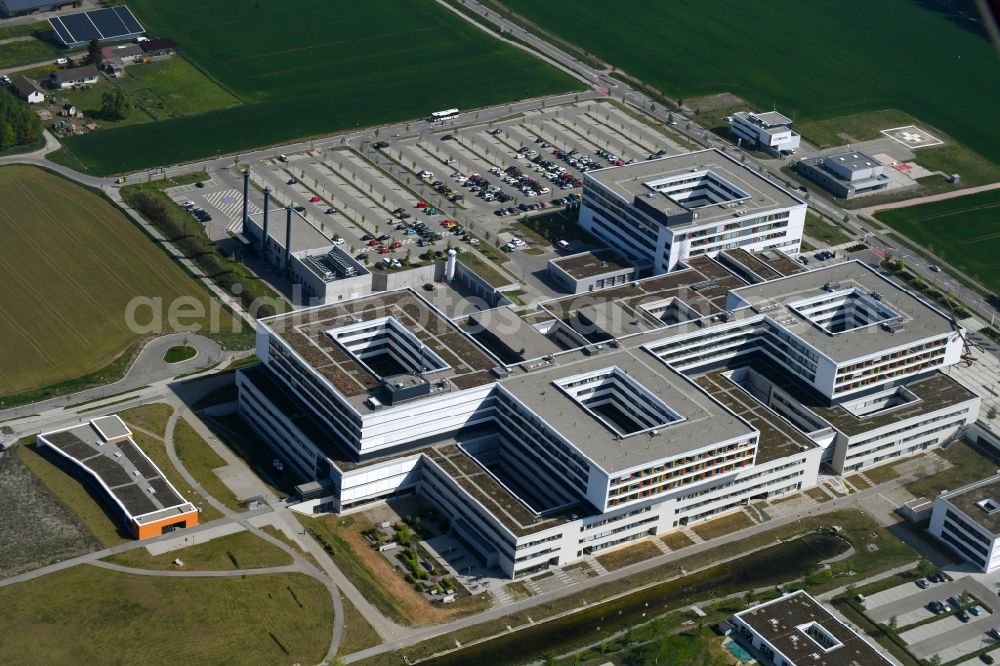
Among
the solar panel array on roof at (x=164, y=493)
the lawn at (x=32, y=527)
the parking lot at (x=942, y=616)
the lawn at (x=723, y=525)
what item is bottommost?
the lawn at (x=32, y=527)

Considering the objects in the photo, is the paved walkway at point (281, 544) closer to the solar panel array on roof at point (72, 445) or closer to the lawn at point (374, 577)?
the lawn at point (374, 577)

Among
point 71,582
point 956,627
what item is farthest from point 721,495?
point 71,582

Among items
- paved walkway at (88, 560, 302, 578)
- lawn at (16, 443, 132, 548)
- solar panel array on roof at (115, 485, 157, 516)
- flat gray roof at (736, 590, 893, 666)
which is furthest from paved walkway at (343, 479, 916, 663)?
lawn at (16, 443, 132, 548)

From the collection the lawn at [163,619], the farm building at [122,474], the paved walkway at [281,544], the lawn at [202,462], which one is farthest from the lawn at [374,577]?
the farm building at [122,474]

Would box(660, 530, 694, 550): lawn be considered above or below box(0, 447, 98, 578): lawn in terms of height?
above

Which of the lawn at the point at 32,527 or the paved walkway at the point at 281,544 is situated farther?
the lawn at the point at 32,527

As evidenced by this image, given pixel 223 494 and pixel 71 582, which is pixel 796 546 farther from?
pixel 71 582

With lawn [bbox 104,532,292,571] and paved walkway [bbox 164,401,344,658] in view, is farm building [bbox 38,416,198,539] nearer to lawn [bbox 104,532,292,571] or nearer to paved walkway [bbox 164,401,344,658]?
paved walkway [bbox 164,401,344,658]
